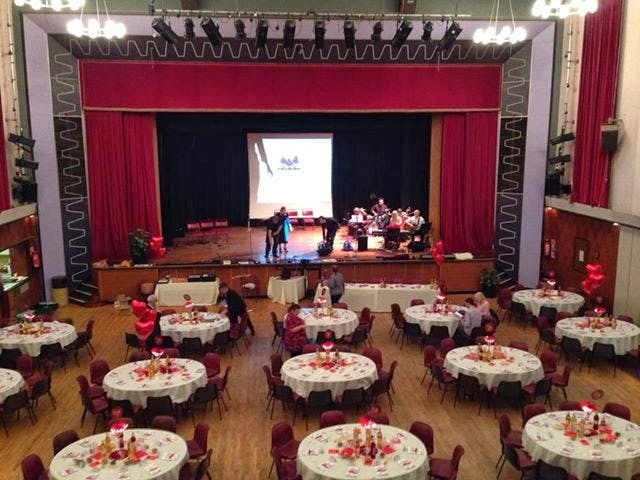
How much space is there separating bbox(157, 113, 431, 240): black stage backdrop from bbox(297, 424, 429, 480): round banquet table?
14049 mm

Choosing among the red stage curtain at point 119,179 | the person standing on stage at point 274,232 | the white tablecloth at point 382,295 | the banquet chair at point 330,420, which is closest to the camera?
the banquet chair at point 330,420

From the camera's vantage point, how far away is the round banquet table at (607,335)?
1112 cm

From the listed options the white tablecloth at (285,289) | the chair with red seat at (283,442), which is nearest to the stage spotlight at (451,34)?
the white tablecloth at (285,289)

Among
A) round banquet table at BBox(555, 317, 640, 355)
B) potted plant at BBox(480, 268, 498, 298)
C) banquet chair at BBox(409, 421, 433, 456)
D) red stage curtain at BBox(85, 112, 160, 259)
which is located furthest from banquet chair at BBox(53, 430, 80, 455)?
potted plant at BBox(480, 268, 498, 298)

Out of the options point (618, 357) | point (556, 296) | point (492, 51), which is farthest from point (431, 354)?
point (492, 51)

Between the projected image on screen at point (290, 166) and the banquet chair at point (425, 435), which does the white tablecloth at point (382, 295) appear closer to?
the projected image on screen at point (290, 166)

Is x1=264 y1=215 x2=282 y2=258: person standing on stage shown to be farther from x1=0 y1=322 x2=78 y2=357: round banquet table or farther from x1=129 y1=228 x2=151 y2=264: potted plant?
x1=0 y1=322 x2=78 y2=357: round banquet table

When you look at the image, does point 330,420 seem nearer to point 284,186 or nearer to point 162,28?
point 162,28

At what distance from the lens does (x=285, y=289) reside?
52.7 feet

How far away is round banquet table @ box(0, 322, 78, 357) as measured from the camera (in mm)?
11055

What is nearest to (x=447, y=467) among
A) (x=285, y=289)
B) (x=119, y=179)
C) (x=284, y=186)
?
(x=285, y=289)

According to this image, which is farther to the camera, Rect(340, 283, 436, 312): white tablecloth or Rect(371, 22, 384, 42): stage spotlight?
Rect(340, 283, 436, 312): white tablecloth

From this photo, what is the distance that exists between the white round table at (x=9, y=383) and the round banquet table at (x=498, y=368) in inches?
255

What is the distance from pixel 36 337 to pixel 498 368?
808 centimetres
